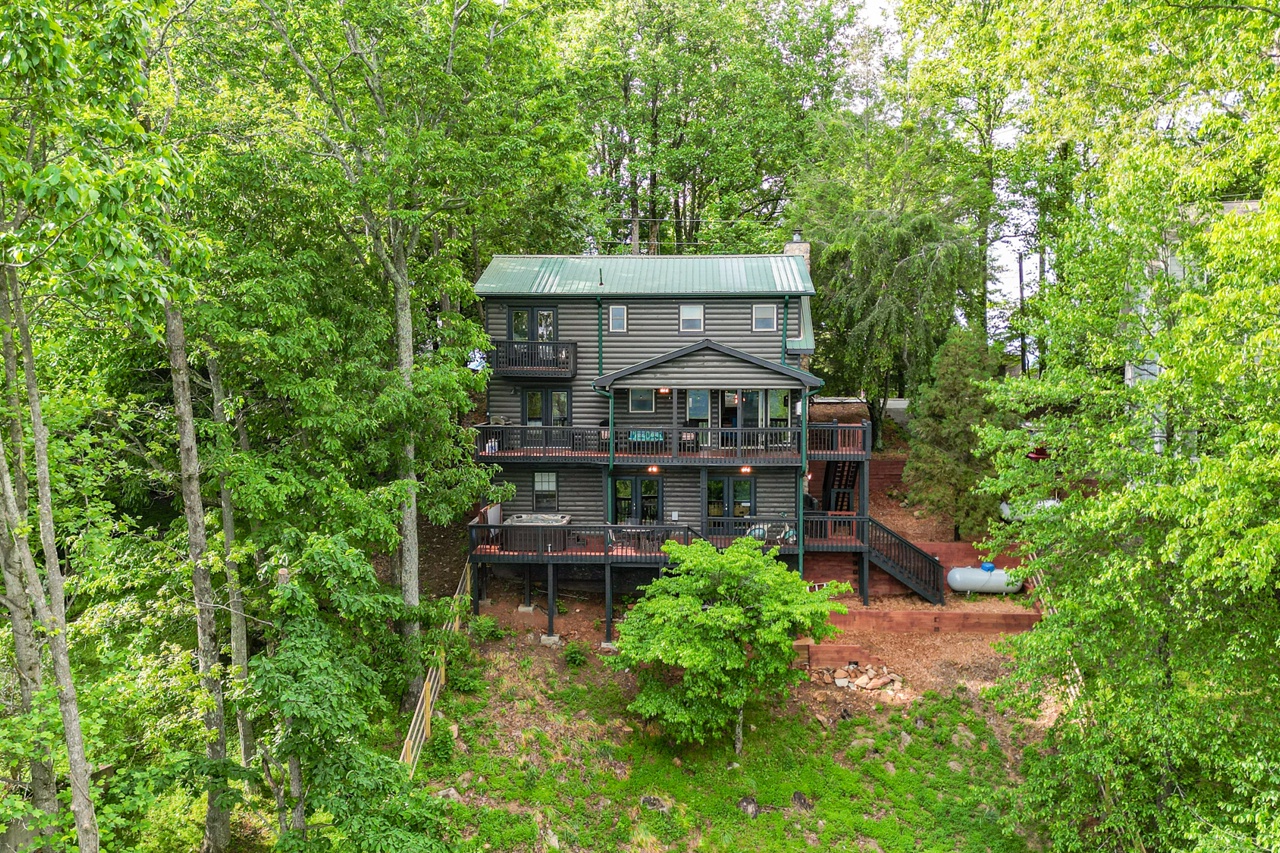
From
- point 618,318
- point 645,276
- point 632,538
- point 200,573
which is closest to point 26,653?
point 200,573

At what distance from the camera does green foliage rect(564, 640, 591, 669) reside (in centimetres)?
1648

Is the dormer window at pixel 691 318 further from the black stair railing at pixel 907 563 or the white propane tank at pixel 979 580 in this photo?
the white propane tank at pixel 979 580

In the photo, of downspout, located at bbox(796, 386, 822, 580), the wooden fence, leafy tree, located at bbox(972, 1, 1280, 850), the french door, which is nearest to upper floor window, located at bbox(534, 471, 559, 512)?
the french door

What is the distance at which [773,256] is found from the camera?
21.4 metres

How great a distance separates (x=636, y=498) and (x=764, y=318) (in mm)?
6078

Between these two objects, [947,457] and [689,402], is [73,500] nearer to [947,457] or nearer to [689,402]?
[689,402]

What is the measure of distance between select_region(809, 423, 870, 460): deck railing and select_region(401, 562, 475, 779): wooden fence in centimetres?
954

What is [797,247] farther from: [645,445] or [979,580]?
[979,580]

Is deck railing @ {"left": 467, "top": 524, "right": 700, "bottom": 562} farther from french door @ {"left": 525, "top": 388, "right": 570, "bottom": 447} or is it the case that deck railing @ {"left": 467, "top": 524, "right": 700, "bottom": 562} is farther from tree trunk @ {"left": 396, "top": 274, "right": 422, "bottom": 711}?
french door @ {"left": 525, "top": 388, "right": 570, "bottom": 447}

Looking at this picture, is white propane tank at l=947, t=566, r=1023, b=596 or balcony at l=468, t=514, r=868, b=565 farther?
white propane tank at l=947, t=566, r=1023, b=596

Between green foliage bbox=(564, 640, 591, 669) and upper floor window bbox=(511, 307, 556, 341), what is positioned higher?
upper floor window bbox=(511, 307, 556, 341)

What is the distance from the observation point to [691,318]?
65.3 ft

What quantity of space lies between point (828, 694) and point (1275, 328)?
11.2m

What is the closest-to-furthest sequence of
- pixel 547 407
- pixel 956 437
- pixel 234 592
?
pixel 234 592, pixel 956 437, pixel 547 407
